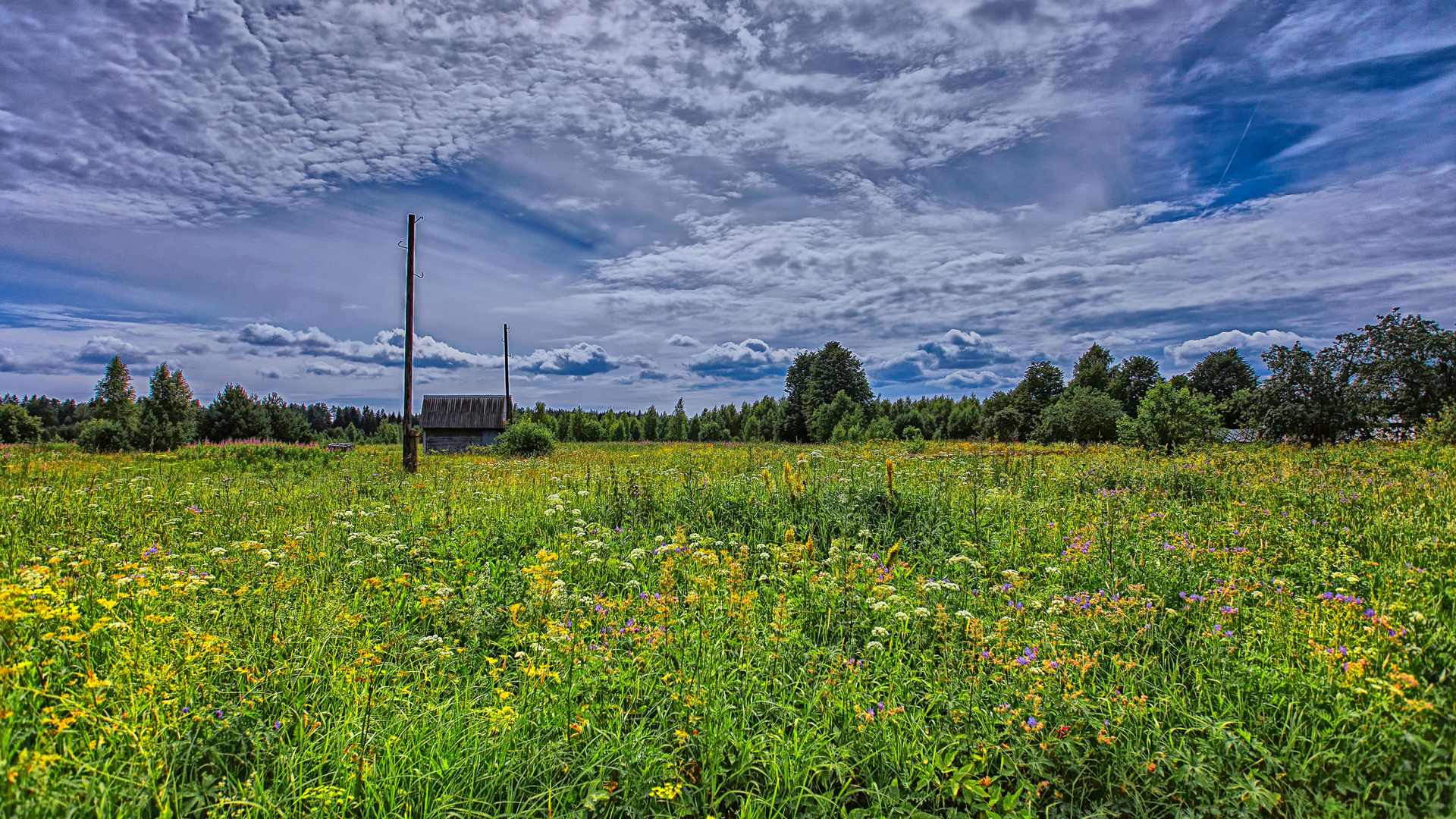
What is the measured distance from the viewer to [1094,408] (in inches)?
1608

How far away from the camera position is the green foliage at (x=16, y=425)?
43094mm

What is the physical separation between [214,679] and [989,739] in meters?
4.02

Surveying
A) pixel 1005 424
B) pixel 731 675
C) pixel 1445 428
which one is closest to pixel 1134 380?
pixel 1005 424

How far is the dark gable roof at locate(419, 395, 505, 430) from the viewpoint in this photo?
3697 cm

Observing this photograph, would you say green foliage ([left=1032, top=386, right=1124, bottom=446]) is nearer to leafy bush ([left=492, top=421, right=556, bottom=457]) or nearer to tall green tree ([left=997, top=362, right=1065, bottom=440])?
tall green tree ([left=997, top=362, right=1065, bottom=440])

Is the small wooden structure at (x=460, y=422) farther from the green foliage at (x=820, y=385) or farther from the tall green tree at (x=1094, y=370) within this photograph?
the tall green tree at (x=1094, y=370)

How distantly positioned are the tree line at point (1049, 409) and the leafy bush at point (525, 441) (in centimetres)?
230

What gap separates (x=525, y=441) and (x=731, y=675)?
25152 mm

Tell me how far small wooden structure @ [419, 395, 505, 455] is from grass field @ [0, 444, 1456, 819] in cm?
3121

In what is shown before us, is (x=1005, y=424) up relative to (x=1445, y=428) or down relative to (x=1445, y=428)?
up

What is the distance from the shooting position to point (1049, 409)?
4619 centimetres

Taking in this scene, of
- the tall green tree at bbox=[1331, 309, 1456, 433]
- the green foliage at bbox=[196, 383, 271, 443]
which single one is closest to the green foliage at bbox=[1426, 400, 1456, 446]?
the tall green tree at bbox=[1331, 309, 1456, 433]

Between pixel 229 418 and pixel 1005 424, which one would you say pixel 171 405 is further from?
pixel 1005 424

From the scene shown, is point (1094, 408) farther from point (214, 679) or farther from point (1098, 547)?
point (214, 679)
